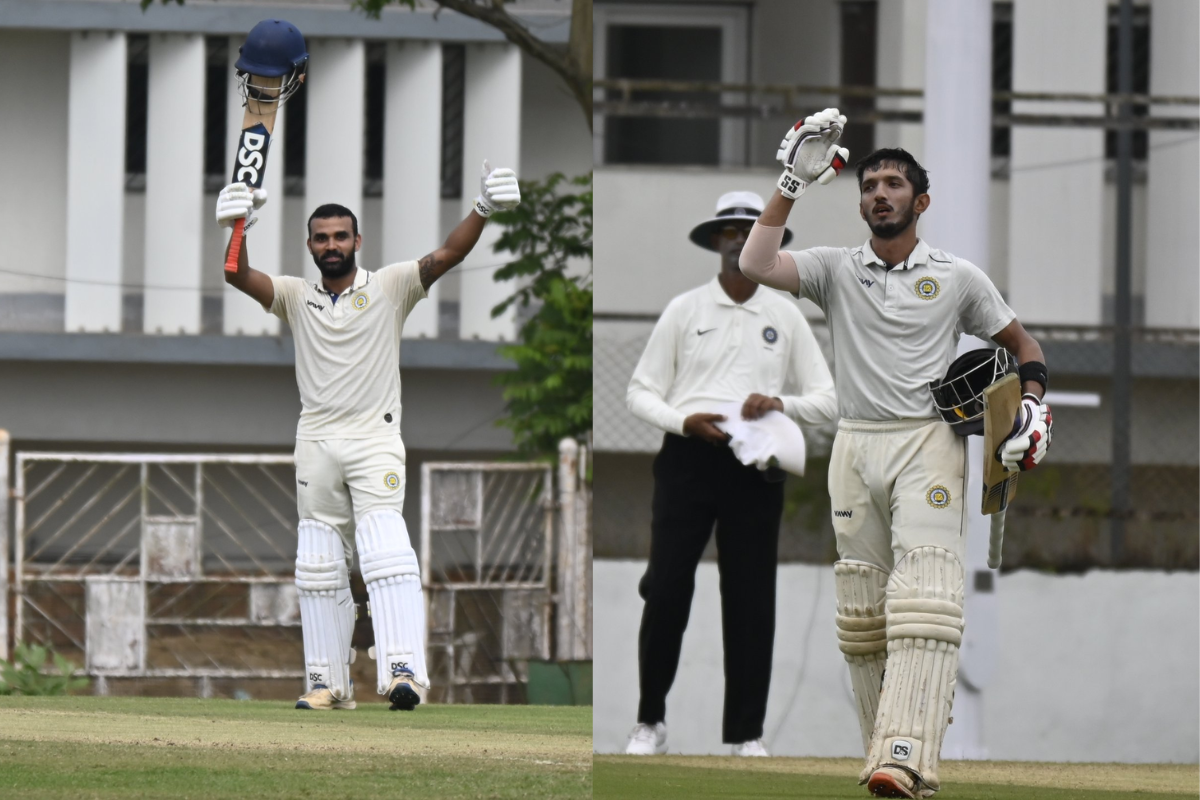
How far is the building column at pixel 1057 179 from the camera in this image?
10.8m

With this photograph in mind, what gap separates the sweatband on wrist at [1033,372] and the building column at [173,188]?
3171 mm

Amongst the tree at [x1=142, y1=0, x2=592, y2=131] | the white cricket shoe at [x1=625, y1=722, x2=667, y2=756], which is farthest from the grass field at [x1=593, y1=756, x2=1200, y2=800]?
the tree at [x1=142, y1=0, x2=592, y2=131]

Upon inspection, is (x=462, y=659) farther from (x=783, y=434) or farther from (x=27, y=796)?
(x=27, y=796)

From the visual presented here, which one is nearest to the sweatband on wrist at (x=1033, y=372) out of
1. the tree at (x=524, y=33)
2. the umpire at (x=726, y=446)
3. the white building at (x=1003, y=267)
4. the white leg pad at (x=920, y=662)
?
the white leg pad at (x=920, y=662)

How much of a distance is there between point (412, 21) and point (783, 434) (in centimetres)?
220

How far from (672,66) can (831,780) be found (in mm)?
7332

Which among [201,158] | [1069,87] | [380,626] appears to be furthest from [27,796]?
[1069,87]

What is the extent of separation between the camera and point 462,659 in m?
8.12

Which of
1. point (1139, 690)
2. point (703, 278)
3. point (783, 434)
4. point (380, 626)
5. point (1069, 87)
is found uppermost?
point (1069, 87)

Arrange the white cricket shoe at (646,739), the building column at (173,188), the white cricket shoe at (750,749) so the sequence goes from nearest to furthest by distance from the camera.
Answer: the white cricket shoe at (750,749)
the white cricket shoe at (646,739)
the building column at (173,188)

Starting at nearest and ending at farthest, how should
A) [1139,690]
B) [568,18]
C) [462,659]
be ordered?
[568,18]
[462,659]
[1139,690]

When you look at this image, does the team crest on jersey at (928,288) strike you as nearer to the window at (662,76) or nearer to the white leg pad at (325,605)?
the white leg pad at (325,605)

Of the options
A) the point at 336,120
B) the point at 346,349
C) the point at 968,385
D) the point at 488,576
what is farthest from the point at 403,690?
the point at 488,576

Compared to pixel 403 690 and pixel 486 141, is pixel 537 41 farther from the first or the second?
pixel 403 690
